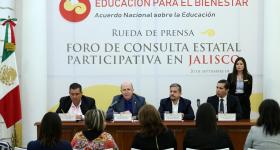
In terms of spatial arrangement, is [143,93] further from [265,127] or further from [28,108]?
[265,127]

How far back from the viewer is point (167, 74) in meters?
7.57

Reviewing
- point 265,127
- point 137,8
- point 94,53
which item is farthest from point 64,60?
point 265,127

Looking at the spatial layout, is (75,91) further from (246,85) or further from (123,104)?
(246,85)

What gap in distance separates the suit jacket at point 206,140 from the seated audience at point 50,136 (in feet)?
3.49

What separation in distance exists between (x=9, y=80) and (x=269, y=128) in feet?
13.7

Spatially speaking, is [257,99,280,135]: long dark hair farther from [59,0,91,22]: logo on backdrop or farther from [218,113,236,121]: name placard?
[59,0,91,22]: logo on backdrop

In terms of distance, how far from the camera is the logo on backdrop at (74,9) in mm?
7602

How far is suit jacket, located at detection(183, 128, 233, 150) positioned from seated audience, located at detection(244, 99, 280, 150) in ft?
0.91

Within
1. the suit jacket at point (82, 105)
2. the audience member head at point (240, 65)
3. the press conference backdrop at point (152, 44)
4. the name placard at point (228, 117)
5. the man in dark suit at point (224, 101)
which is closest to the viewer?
the name placard at point (228, 117)

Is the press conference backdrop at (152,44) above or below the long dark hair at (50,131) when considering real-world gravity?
above

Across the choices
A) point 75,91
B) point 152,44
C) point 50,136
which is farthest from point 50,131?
point 152,44

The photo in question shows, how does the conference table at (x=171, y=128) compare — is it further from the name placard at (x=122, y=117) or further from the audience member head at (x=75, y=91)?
the audience member head at (x=75, y=91)

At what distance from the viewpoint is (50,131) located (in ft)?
12.0

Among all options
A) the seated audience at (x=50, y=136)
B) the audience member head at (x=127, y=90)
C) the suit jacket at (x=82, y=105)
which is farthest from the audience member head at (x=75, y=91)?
the seated audience at (x=50, y=136)
